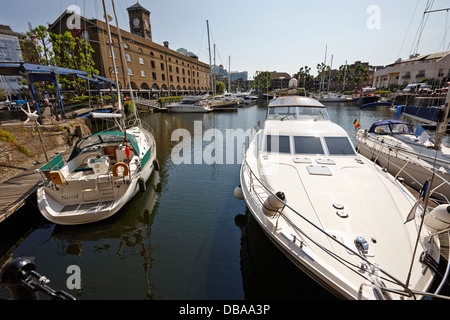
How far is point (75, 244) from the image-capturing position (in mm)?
6664

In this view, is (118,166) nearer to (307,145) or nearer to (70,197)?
(70,197)

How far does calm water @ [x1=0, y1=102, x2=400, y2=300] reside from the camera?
508 centimetres

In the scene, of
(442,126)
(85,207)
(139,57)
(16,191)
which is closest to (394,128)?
(442,126)

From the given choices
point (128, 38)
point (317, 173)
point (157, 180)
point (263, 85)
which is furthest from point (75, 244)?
point (263, 85)

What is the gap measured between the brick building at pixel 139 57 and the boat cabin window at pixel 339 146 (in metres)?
34.1

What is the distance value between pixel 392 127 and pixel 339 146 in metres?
9.23

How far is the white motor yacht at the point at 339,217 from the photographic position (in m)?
3.41

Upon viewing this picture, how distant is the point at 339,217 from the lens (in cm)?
453

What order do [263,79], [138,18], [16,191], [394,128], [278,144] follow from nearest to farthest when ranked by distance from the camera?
[278,144] < [16,191] < [394,128] < [138,18] < [263,79]

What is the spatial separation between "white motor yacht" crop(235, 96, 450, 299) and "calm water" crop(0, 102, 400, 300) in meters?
1.37

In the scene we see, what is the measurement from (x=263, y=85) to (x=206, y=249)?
334ft

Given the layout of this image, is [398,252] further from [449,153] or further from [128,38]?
[128,38]

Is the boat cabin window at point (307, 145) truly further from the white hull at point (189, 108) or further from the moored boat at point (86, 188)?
the white hull at point (189, 108)
